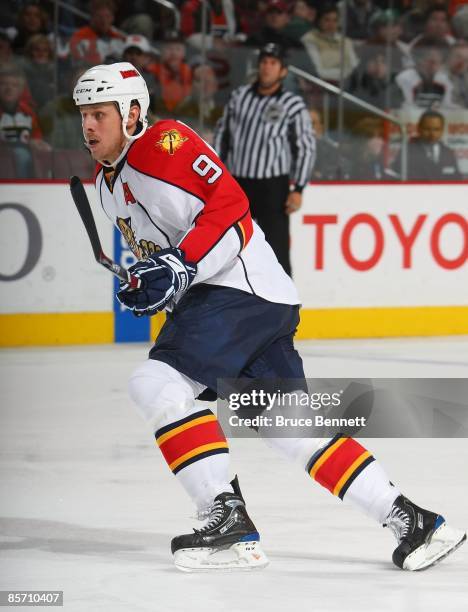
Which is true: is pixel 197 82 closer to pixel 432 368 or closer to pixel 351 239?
pixel 351 239

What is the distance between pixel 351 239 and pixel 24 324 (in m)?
1.58

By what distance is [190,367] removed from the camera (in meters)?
2.99

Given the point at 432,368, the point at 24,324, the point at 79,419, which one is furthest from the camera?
the point at 24,324

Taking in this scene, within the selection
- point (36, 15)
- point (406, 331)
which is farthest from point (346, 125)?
point (36, 15)

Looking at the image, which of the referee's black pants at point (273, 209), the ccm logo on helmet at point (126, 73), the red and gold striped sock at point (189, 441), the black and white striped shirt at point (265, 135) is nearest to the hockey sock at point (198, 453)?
the red and gold striped sock at point (189, 441)

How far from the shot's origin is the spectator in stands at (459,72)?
7973 mm

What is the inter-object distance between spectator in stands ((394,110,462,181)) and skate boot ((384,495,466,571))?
441cm

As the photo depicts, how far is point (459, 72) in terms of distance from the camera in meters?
8.01

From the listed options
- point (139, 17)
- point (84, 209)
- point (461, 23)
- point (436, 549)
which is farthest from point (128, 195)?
point (461, 23)

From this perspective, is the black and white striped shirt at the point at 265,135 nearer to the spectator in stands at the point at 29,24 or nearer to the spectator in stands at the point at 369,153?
the spectator in stands at the point at 369,153

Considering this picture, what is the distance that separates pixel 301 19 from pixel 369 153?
39.0 inches

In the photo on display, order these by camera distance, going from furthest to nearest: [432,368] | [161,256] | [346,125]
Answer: [346,125] < [432,368] < [161,256]

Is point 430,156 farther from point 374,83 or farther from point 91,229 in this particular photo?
point 91,229

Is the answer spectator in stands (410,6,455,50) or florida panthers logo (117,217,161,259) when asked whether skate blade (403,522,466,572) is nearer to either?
florida panthers logo (117,217,161,259)
